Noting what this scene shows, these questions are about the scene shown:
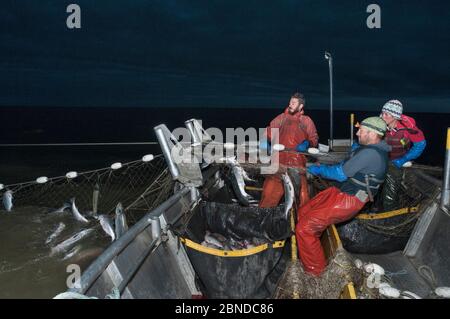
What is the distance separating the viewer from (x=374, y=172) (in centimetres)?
429

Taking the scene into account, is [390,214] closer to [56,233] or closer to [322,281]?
[322,281]

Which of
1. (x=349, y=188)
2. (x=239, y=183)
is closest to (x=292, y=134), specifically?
(x=239, y=183)

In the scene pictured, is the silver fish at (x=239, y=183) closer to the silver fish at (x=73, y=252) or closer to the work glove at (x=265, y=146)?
the work glove at (x=265, y=146)

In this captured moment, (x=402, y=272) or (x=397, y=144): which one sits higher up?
(x=397, y=144)

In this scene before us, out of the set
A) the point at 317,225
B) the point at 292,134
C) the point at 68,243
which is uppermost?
the point at 292,134

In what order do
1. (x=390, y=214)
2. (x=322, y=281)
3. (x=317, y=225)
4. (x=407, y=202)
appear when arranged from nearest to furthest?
(x=322, y=281)
(x=317, y=225)
(x=390, y=214)
(x=407, y=202)

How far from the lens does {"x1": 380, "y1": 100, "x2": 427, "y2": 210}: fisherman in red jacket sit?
602 cm

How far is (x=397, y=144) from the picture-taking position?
606 centimetres

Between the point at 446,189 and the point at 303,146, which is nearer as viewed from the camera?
the point at 446,189

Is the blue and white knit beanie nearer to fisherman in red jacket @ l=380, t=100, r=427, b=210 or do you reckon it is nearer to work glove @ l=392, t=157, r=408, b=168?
fisherman in red jacket @ l=380, t=100, r=427, b=210

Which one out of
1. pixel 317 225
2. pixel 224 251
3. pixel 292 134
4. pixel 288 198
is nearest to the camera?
pixel 224 251

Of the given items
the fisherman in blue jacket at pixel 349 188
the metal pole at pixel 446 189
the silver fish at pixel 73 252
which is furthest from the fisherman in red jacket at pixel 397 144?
the silver fish at pixel 73 252
